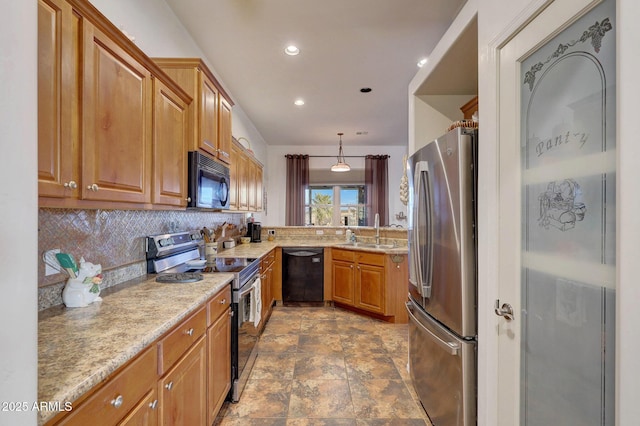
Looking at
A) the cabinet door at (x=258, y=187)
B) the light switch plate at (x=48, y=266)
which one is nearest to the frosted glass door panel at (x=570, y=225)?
the light switch plate at (x=48, y=266)

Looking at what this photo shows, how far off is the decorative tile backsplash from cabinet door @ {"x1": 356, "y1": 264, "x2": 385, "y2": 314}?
2406mm

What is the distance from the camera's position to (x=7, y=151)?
51 cm

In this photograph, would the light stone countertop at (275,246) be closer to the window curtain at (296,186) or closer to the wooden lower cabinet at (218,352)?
the wooden lower cabinet at (218,352)

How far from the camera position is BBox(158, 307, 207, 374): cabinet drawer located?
1116mm

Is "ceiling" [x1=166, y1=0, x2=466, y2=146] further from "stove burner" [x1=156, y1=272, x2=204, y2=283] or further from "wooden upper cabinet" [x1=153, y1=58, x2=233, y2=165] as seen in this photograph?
"stove burner" [x1=156, y1=272, x2=204, y2=283]

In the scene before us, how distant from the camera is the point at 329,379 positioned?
7.70 ft

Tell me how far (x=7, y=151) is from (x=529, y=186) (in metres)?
1.54

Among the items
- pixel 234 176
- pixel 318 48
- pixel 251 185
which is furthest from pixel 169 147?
pixel 251 185

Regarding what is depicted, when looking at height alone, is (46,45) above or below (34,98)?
above

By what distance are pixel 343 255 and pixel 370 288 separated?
0.62 m

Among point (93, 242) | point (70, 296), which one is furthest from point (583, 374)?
point (93, 242)

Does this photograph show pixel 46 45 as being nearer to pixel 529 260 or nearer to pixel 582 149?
pixel 582 149

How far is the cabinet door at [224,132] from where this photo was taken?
7.82 feet

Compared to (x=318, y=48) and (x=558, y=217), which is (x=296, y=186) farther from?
(x=558, y=217)
